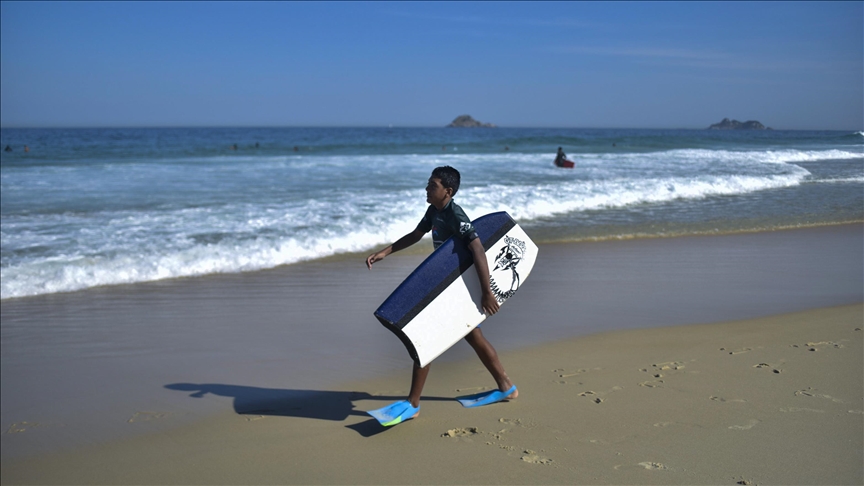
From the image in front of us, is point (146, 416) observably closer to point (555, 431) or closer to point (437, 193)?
point (437, 193)

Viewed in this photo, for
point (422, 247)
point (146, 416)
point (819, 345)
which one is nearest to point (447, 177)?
point (146, 416)

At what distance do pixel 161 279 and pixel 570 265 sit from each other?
508cm

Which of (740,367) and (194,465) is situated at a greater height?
(740,367)

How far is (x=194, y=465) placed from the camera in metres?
3.72

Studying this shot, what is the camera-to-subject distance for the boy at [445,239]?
12.8 feet

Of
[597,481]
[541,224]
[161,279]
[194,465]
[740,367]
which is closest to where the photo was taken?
[597,481]

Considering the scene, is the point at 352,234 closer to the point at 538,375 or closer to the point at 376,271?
the point at 376,271

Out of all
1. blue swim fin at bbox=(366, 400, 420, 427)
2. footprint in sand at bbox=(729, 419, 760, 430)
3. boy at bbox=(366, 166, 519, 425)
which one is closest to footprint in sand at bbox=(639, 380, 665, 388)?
footprint in sand at bbox=(729, 419, 760, 430)

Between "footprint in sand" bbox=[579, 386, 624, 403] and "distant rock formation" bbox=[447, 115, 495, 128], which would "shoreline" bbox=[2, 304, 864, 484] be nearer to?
"footprint in sand" bbox=[579, 386, 624, 403]

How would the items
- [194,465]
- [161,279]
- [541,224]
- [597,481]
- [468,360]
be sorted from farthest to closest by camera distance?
[541,224] → [161,279] → [468,360] → [194,465] → [597,481]

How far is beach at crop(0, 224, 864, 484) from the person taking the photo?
11.5 ft

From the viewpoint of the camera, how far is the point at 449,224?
395 cm

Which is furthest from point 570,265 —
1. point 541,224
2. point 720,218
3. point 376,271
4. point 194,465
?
point 194,465

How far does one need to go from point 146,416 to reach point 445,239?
2.30 m
